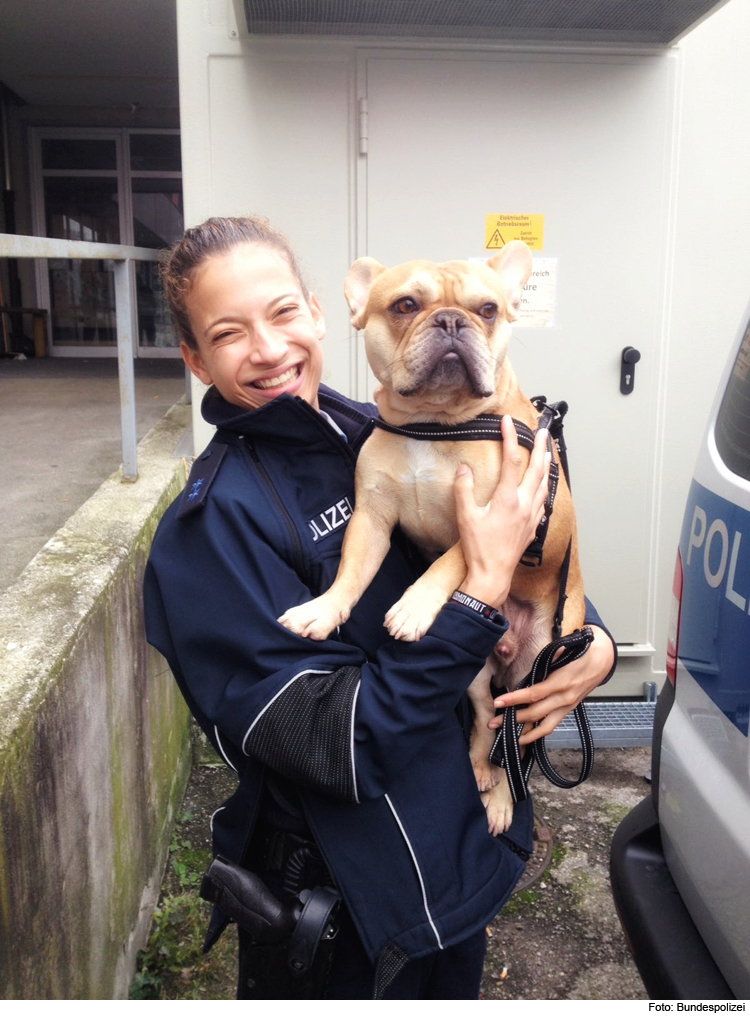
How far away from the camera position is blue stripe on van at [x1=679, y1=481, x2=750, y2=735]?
1.35 meters

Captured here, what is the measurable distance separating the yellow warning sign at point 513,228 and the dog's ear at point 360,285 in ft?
6.16

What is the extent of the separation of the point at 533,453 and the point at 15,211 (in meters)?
10.3

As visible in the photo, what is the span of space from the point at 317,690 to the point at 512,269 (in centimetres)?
106

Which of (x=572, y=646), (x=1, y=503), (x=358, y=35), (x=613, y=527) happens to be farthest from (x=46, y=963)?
(x=358, y=35)

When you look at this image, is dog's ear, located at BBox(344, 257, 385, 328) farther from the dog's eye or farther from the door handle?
the door handle

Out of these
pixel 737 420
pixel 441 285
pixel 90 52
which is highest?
pixel 90 52

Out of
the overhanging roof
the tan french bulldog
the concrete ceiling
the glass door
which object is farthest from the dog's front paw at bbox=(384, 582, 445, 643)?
the glass door

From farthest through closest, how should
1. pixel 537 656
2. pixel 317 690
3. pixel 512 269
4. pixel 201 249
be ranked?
pixel 512 269, pixel 537 656, pixel 201 249, pixel 317 690

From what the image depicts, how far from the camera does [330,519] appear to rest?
5.18 feet

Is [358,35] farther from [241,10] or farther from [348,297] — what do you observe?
[348,297]

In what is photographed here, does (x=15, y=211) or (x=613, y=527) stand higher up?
(x=15, y=211)

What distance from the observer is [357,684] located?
1.29 meters

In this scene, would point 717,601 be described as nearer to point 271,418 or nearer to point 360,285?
point 271,418

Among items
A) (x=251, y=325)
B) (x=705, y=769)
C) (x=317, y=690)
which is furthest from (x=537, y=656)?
(x=251, y=325)
